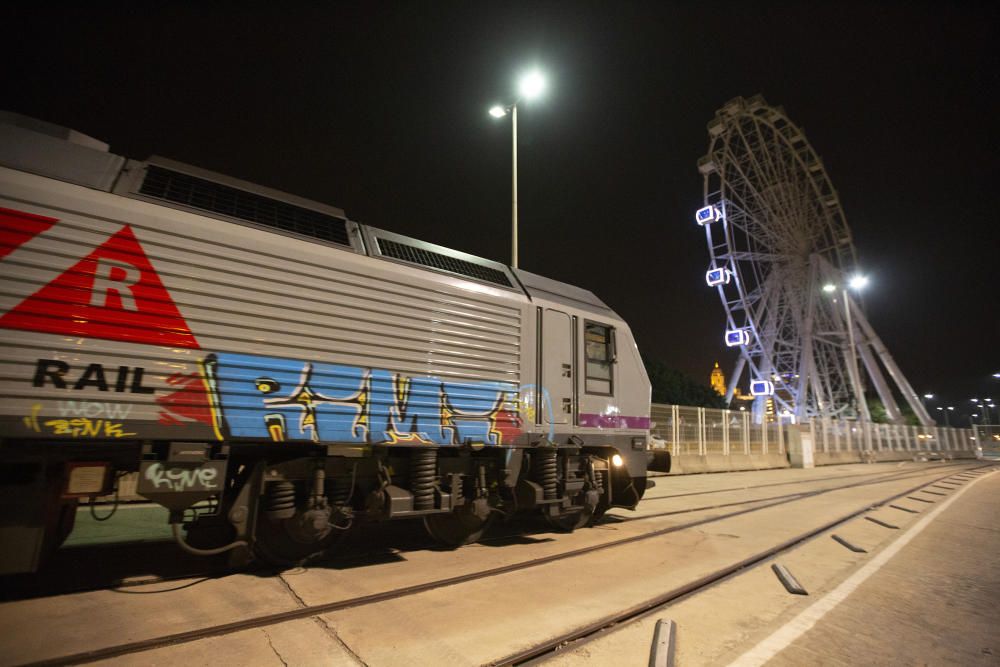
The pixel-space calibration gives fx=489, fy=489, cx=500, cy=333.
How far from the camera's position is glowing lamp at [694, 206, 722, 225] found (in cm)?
3619

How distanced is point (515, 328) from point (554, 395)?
45.6 inches

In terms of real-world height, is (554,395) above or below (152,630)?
above

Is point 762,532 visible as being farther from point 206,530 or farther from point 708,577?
point 206,530

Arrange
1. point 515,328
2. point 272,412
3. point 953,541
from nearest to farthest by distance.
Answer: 1. point 272,412
2. point 515,328
3. point 953,541

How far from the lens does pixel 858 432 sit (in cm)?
3703

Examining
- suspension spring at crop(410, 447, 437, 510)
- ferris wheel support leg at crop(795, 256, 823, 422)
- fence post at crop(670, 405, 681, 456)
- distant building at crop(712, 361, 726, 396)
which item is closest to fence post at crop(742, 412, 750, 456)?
fence post at crop(670, 405, 681, 456)

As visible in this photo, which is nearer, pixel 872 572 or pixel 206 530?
pixel 206 530

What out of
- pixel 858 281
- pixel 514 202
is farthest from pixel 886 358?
pixel 514 202

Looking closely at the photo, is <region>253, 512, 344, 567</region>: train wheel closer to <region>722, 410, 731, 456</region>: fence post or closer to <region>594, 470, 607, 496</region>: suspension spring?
<region>594, 470, 607, 496</region>: suspension spring

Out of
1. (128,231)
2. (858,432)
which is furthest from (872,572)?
(858,432)

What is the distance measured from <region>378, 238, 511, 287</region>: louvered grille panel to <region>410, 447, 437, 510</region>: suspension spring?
230 cm

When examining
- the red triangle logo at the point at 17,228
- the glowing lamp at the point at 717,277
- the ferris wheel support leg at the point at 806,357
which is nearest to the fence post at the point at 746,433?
the glowing lamp at the point at 717,277

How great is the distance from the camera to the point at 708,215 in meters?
36.4

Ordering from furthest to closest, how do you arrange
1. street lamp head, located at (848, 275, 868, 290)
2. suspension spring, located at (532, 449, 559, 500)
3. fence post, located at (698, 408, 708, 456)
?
street lamp head, located at (848, 275, 868, 290)
fence post, located at (698, 408, 708, 456)
suspension spring, located at (532, 449, 559, 500)
